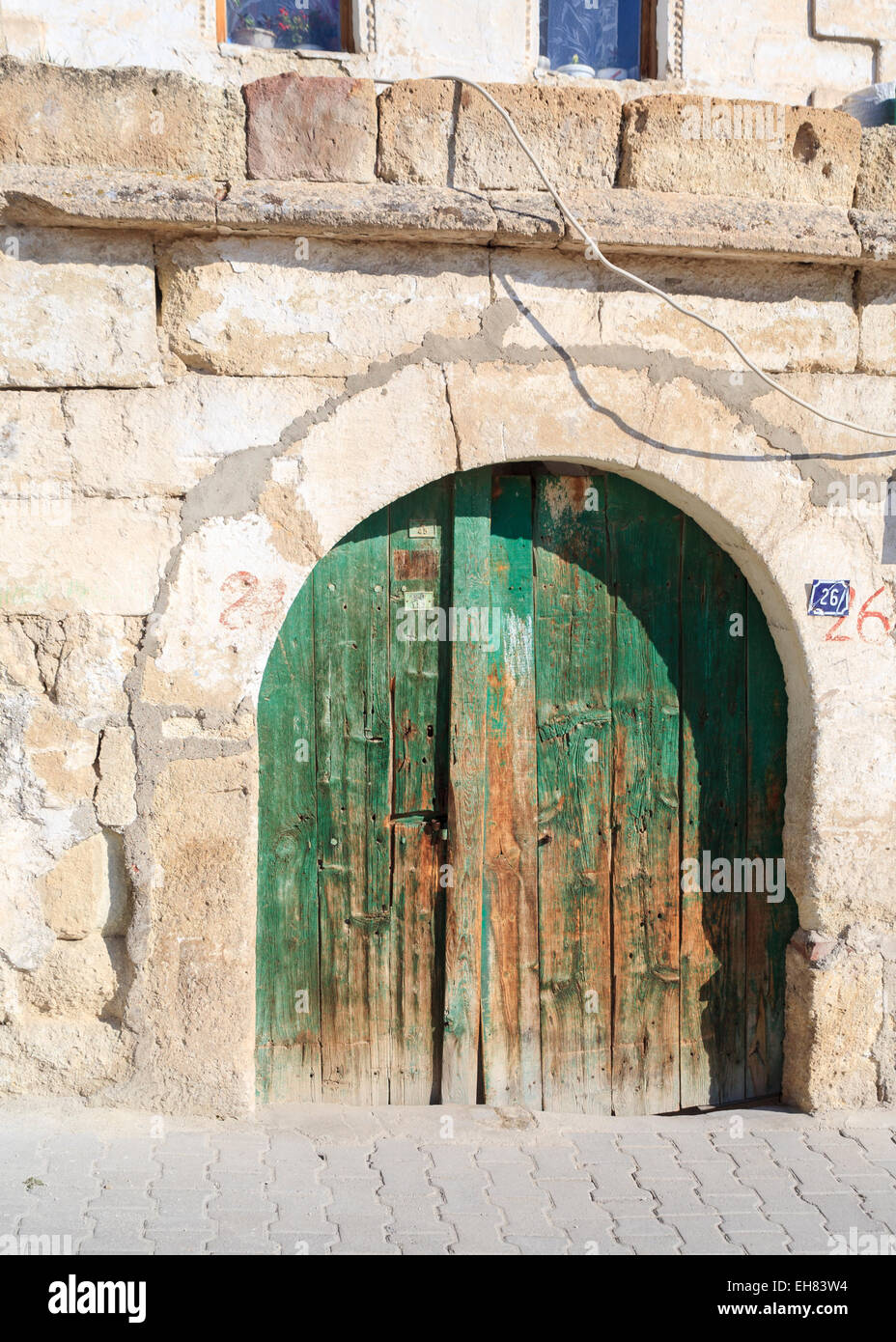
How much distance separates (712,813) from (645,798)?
230mm

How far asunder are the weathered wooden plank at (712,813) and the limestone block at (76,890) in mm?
1823

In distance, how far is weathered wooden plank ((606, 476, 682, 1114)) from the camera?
3.54 metres

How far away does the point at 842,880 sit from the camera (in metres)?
3.48

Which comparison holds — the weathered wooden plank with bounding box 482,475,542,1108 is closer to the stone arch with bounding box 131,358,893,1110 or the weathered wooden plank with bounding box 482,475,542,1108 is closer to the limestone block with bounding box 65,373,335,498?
the stone arch with bounding box 131,358,893,1110

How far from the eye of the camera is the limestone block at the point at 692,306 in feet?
10.8

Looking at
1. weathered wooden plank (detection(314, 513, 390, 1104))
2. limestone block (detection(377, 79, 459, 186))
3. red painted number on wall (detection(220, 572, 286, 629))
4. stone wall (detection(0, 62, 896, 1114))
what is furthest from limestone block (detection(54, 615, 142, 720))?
limestone block (detection(377, 79, 459, 186))

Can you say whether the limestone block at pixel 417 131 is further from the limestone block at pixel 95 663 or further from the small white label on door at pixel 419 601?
the limestone block at pixel 95 663

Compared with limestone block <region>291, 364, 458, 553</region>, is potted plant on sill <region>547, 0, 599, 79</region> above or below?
above

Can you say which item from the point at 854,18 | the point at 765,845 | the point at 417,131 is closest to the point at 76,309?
the point at 417,131

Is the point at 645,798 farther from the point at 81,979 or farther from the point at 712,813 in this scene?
the point at 81,979

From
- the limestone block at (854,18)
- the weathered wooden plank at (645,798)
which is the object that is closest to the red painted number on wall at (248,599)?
the weathered wooden plank at (645,798)

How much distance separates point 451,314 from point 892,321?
1.42 metres

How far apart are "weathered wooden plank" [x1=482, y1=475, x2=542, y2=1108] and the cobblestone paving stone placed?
0.20m

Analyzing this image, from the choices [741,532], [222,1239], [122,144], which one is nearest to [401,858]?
[222,1239]
